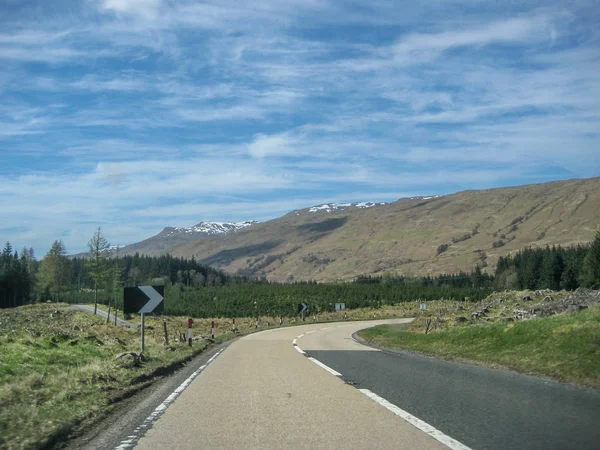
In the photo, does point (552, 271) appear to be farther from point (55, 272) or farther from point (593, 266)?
point (55, 272)

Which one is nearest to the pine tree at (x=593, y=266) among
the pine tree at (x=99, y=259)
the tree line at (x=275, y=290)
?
the tree line at (x=275, y=290)

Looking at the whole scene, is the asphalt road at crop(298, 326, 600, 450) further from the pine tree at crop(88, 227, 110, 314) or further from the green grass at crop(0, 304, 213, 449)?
the pine tree at crop(88, 227, 110, 314)

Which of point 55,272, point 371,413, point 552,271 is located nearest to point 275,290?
point 55,272

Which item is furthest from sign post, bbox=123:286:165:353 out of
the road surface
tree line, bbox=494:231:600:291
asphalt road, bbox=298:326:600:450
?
tree line, bbox=494:231:600:291

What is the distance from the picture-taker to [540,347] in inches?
596

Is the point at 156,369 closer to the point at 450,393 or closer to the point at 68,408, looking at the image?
the point at 68,408

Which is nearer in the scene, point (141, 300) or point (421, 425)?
point (421, 425)

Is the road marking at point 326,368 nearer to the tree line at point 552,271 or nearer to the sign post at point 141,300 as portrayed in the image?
the sign post at point 141,300

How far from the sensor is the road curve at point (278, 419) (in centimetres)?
712

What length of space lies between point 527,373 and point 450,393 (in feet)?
11.8

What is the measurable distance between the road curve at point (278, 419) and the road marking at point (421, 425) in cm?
11

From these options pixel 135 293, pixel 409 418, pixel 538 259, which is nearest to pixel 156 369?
pixel 135 293

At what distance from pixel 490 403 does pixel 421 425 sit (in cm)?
227

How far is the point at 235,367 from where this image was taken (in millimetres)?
16953
